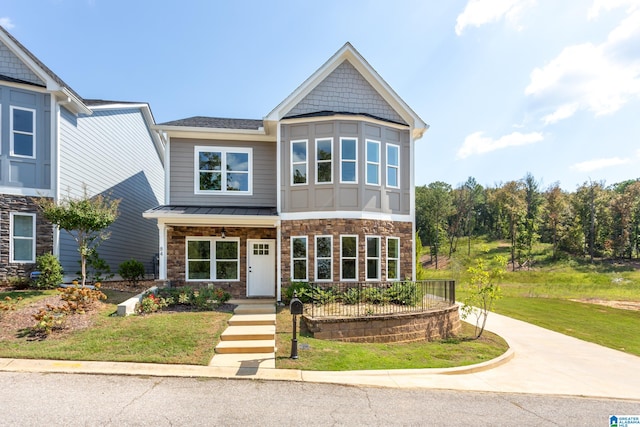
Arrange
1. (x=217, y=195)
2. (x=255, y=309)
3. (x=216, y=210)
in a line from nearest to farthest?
(x=255, y=309)
(x=216, y=210)
(x=217, y=195)

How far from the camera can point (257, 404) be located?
544 centimetres

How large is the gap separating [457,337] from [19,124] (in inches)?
677

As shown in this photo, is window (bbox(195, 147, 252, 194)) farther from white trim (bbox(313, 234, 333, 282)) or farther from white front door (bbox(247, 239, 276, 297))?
white trim (bbox(313, 234, 333, 282))

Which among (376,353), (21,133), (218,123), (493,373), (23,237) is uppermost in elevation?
(218,123)

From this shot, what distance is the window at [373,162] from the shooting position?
13156 mm

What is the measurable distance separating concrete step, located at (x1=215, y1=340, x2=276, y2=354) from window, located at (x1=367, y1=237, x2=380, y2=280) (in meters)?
5.73

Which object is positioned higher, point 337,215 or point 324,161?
point 324,161

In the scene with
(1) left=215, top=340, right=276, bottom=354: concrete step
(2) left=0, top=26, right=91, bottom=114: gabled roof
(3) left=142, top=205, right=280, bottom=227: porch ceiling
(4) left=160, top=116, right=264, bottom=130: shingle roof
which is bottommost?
(1) left=215, top=340, right=276, bottom=354: concrete step

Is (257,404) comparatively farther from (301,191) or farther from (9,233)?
(9,233)

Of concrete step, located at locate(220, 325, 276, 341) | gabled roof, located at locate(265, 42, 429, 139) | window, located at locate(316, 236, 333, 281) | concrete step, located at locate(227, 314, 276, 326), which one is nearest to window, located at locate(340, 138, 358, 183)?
window, located at locate(316, 236, 333, 281)

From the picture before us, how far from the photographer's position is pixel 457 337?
11.2m

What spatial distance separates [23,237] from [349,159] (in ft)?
40.0

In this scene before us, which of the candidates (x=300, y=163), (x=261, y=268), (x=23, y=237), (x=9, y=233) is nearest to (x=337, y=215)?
(x=300, y=163)

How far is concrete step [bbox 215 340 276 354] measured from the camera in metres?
7.73
